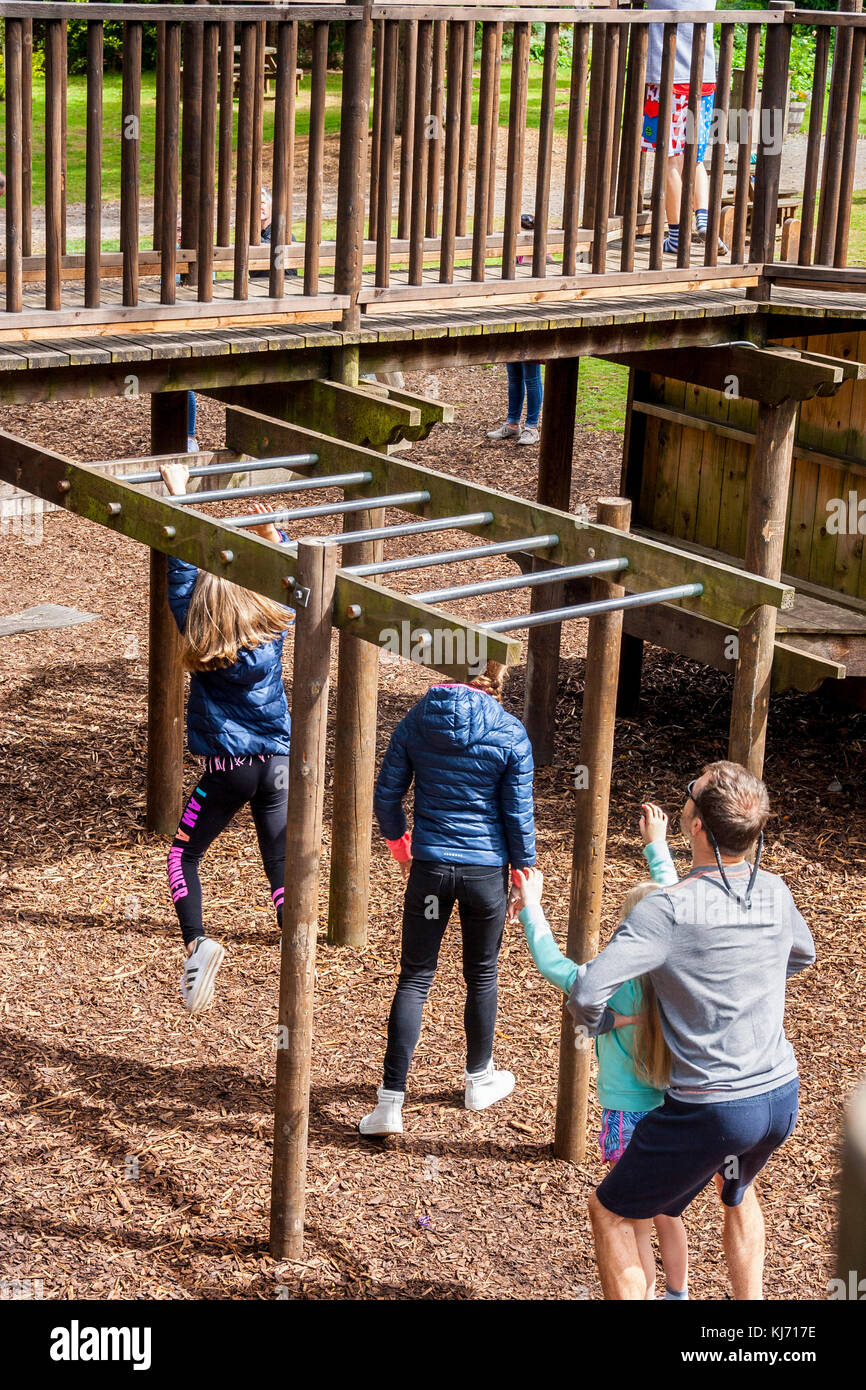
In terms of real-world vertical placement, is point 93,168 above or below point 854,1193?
above

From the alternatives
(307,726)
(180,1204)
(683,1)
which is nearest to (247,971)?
(180,1204)

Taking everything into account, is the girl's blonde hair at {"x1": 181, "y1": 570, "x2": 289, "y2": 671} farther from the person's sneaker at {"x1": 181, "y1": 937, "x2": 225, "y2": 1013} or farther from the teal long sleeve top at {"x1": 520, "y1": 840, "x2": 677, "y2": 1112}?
the teal long sleeve top at {"x1": 520, "y1": 840, "x2": 677, "y2": 1112}

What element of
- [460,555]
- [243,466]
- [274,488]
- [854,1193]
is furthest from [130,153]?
[854,1193]

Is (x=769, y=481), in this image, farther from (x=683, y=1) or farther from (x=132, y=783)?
(x=132, y=783)

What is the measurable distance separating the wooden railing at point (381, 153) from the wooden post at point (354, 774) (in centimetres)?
112

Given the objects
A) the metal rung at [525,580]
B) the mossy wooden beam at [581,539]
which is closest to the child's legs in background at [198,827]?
the mossy wooden beam at [581,539]

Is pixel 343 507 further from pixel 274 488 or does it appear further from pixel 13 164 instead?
pixel 13 164

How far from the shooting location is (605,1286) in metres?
4.00

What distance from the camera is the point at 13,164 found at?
5.43 m

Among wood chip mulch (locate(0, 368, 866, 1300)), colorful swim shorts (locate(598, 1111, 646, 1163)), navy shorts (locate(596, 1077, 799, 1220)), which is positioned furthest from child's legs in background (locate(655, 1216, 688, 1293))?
wood chip mulch (locate(0, 368, 866, 1300))

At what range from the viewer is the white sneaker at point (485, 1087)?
18.5 feet

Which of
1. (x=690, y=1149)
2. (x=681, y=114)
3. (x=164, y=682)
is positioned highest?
(x=681, y=114)

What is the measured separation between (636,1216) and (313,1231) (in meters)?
1.49

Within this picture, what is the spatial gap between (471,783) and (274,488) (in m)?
1.07
